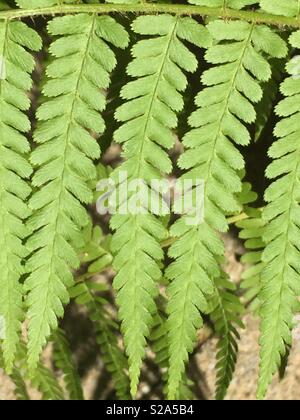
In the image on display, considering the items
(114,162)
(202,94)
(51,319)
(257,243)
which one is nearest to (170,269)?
(51,319)

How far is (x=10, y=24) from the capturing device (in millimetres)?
1539

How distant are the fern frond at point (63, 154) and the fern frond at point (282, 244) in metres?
0.46

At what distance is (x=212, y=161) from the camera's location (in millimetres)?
1519

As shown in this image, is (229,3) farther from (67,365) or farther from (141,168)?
(67,365)

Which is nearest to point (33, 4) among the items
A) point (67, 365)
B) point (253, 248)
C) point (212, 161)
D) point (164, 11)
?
point (164, 11)

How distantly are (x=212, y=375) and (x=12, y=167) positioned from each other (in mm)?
1766

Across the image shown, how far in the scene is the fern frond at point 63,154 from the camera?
4.94 feet

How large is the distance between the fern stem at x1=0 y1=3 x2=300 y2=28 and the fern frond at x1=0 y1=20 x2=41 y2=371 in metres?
0.05

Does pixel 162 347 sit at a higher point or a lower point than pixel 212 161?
lower

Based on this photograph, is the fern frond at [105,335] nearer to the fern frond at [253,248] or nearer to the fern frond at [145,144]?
the fern frond at [253,248]

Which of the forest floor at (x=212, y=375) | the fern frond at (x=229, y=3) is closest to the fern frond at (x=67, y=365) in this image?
the forest floor at (x=212, y=375)

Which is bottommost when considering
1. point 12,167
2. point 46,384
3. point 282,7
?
point 46,384

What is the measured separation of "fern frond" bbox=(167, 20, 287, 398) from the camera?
4.97 feet
